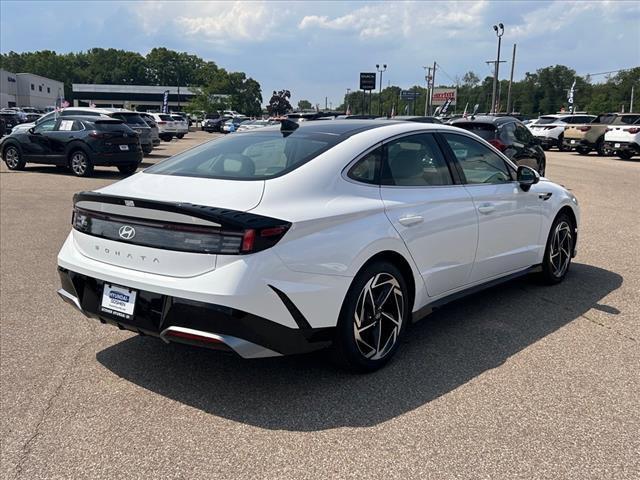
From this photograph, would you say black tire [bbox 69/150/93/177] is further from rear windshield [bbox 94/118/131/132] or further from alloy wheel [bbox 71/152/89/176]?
rear windshield [bbox 94/118/131/132]

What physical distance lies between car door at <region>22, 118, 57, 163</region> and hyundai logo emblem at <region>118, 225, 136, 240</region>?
1420 cm

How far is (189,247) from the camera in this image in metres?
3.29

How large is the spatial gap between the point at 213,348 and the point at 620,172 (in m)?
19.5

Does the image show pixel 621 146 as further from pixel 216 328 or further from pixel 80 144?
pixel 216 328

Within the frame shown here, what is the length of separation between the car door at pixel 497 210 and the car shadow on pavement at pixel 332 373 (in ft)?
1.55

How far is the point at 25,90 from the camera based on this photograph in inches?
4515

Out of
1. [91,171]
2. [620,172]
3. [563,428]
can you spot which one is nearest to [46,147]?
[91,171]

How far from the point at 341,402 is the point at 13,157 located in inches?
645

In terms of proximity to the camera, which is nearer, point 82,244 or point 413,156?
point 82,244

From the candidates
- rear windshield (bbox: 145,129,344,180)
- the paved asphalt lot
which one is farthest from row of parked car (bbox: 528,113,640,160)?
rear windshield (bbox: 145,129,344,180)

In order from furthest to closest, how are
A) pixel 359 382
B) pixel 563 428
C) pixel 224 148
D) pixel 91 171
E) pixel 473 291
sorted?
1. pixel 91 171
2. pixel 473 291
3. pixel 224 148
4. pixel 359 382
5. pixel 563 428

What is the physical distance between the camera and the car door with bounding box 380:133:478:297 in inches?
160

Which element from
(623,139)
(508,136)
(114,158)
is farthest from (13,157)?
(623,139)

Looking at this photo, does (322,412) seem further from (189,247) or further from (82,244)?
(82,244)
